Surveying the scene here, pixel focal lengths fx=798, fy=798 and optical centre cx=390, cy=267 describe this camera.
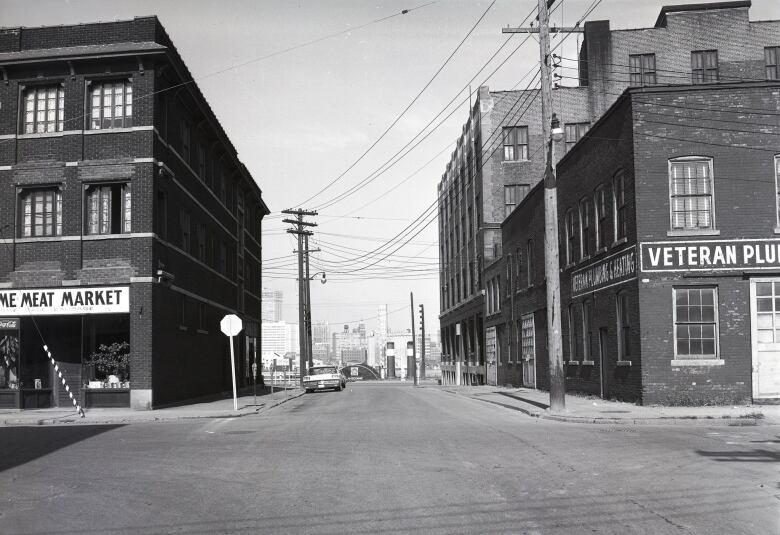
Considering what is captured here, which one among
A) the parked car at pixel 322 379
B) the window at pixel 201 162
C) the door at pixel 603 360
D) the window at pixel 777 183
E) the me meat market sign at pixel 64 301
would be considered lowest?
the parked car at pixel 322 379

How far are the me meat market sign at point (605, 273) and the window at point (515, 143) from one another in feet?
78.0

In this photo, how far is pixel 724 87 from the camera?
21.1 metres

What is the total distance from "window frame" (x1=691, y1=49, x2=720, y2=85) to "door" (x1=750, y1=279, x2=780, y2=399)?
2694 cm

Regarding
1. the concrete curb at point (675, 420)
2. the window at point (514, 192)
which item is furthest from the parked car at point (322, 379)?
the concrete curb at point (675, 420)

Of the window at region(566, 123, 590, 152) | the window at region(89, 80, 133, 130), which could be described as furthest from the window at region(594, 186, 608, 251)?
the window at region(566, 123, 590, 152)

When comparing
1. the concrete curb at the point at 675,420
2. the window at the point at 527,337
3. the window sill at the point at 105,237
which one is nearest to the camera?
the concrete curb at the point at 675,420

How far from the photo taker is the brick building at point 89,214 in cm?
2477

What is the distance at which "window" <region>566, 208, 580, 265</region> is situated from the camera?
28.2m

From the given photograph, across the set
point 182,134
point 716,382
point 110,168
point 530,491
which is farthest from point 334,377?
point 530,491

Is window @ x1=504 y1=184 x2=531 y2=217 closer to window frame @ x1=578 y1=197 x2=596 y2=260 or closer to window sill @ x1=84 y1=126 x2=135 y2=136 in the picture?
window frame @ x1=578 y1=197 x2=596 y2=260

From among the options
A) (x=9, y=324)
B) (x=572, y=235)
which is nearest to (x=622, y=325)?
(x=572, y=235)

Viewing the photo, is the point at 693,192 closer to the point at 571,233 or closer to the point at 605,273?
the point at 605,273

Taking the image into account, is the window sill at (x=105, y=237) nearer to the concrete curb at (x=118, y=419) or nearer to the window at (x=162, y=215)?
the window at (x=162, y=215)

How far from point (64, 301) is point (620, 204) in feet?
56.4
